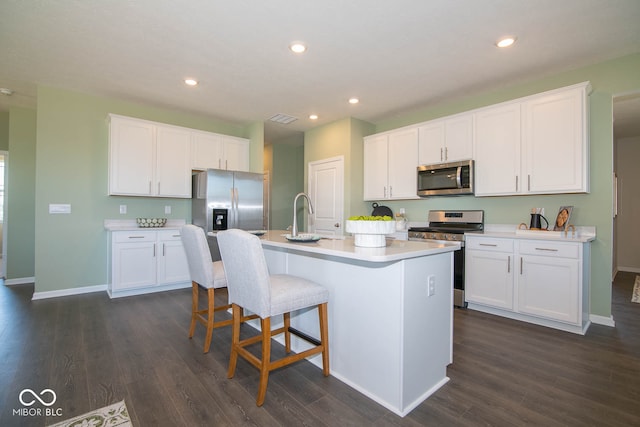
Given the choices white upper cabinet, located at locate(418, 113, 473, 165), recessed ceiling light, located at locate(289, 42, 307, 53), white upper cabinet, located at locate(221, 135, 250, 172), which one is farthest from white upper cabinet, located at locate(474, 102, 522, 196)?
white upper cabinet, located at locate(221, 135, 250, 172)

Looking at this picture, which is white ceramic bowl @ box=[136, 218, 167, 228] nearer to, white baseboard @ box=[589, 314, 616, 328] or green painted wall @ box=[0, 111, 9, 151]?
green painted wall @ box=[0, 111, 9, 151]

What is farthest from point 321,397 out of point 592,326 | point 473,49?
point 473,49

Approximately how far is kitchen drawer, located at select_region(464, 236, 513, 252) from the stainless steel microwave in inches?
25.4

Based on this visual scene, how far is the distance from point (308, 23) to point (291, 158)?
485 centimetres

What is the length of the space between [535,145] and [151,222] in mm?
4841

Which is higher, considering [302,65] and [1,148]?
[302,65]

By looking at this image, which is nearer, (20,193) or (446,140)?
(446,140)

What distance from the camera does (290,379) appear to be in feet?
6.53

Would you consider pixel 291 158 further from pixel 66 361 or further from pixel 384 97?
pixel 66 361

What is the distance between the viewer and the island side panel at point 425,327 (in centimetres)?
169

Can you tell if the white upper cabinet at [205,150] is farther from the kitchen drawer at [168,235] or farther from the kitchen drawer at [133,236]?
the kitchen drawer at [133,236]

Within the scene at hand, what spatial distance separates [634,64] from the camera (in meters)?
2.89

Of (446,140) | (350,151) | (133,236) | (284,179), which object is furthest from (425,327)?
(284,179)

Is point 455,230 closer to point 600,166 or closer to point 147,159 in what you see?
point 600,166
